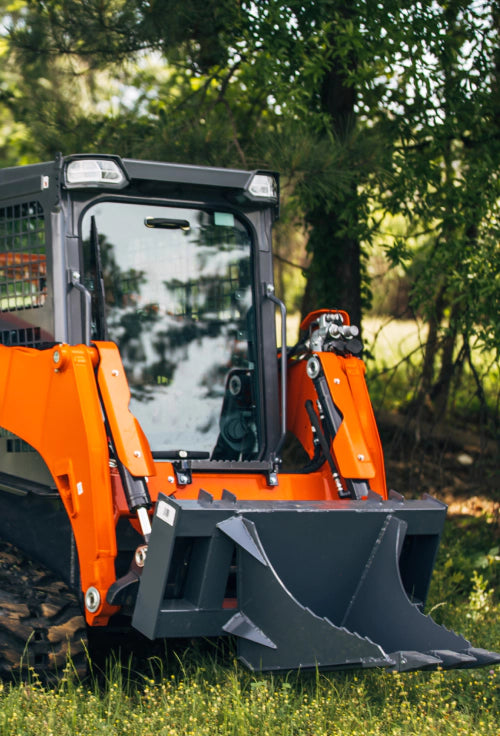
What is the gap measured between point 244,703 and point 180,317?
1.91 meters

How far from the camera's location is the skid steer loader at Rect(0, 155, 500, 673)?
12.5 ft

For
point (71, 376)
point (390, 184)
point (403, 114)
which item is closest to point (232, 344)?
point (71, 376)

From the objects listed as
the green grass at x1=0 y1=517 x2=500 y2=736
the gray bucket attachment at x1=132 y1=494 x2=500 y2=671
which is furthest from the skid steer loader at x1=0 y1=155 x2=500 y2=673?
the green grass at x1=0 y1=517 x2=500 y2=736

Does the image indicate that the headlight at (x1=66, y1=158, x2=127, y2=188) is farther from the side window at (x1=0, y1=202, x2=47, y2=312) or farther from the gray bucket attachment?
the gray bucket attachment

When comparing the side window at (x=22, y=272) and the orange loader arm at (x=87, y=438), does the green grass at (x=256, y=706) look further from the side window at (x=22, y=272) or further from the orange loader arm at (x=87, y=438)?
the side window at (x=22, y=272)

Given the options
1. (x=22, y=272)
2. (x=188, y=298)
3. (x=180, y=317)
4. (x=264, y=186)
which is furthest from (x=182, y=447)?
(x=264, y=186)

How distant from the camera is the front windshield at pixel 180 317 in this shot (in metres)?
4.71

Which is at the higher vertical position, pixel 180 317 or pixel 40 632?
pixel 180 317

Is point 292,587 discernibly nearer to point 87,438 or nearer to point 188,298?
point 87,438

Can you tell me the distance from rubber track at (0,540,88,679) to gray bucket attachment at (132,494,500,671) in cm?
46

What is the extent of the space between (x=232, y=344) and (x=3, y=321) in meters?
1.17

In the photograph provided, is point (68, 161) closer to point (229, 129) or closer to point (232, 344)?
point (232, 344)

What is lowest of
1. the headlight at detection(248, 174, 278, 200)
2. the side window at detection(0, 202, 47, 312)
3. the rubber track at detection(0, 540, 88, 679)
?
the rubber track at detection(0, 540, 88, 679)

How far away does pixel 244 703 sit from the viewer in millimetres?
3912
